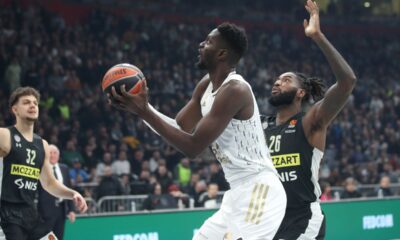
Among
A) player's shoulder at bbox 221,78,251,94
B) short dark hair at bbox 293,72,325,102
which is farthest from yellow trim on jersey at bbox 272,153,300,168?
player's shoulder at bbox 221,78,251,94

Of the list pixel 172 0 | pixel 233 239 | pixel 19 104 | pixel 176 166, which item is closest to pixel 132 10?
pixel 172 0

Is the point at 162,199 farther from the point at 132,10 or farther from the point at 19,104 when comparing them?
the point at 132,10

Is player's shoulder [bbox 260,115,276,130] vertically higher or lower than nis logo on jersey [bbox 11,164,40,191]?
higher

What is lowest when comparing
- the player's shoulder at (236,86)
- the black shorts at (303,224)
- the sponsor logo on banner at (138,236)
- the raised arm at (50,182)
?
the black shorts at (303,224)

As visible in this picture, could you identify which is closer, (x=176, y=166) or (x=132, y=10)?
(x=176, y=166)

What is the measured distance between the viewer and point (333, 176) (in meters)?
18.3

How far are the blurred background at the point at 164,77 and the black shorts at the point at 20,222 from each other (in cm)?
357

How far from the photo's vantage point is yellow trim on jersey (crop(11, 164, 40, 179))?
23.3 feet

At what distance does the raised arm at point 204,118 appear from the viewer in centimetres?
437

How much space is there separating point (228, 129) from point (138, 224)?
6.48 metres

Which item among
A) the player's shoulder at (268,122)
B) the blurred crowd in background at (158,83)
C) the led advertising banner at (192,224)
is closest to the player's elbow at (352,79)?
the player's shoulder at (268,122)

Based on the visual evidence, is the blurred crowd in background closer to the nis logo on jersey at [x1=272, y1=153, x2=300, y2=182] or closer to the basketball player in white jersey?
the nis logo on jersey at [x1=272, y1=153, x2=300, y2=182]

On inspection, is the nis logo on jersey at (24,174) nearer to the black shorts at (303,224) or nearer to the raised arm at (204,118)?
the black shorts at (303,224)

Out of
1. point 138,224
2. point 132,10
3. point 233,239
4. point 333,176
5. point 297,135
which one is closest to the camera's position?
point 233,239
